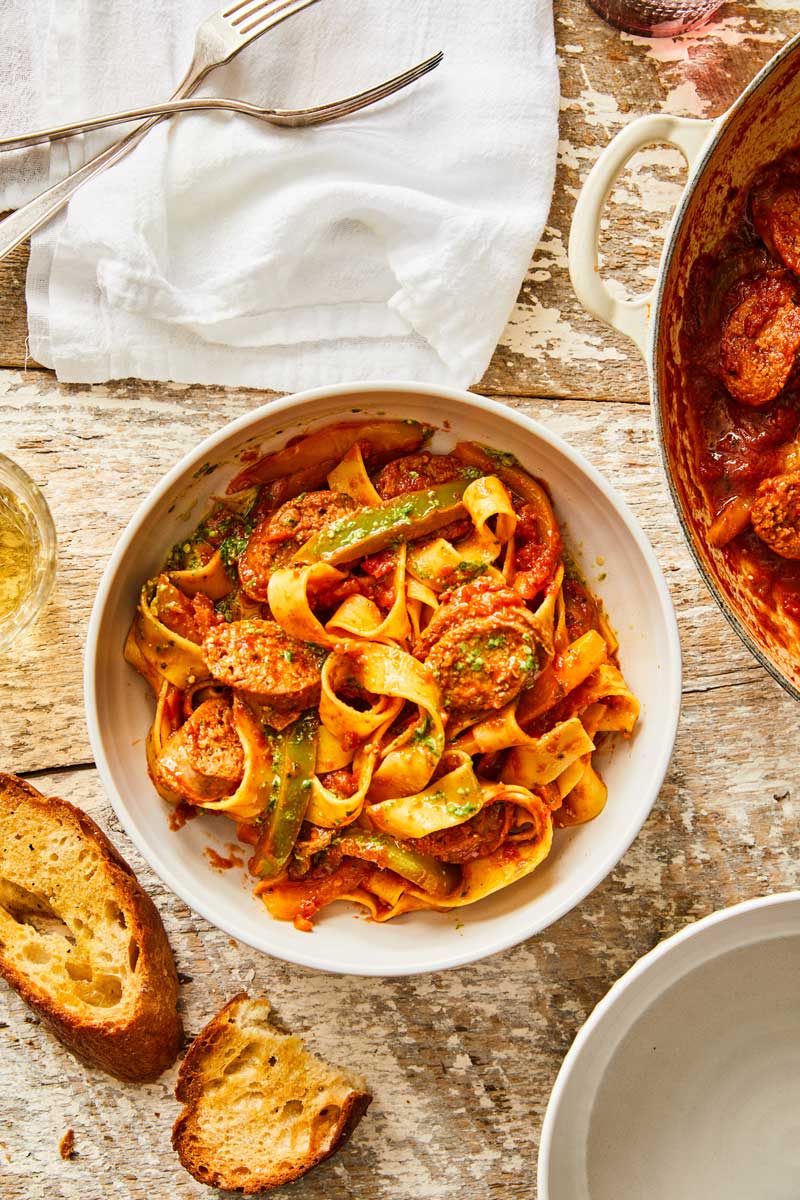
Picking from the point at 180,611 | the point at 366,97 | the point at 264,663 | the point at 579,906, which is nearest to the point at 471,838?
the point at 579,906

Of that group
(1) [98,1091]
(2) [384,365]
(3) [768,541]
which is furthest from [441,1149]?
(2) [384,365]

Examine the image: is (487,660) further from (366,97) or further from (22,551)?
(366,97)

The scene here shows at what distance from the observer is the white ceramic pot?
93.0 inches

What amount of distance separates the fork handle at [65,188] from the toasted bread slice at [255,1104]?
88.1 inches

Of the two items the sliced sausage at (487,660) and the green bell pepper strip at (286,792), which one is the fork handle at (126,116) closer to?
the sliced sausage at (487,660)

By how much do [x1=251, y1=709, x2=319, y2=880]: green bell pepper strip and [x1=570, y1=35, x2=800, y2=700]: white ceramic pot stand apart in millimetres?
1106

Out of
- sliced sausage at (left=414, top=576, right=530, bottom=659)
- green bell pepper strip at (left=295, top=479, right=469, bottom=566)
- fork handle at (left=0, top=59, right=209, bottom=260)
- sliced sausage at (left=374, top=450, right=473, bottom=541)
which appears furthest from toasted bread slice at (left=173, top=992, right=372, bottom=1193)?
fork handle at (left=0, top=59, right=209, bottom=260)

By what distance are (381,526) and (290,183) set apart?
1064 millimetres

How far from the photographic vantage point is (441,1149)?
2945 mm

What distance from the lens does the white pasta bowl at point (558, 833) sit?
2465 mm

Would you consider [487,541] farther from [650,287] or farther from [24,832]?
[24,832]

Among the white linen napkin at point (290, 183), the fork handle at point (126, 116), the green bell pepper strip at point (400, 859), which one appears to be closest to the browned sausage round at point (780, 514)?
the white linen napkin at point (290, 183)

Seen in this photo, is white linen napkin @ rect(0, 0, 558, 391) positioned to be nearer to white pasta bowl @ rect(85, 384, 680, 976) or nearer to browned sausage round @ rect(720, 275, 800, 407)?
white pasta bowl @ rect(85, 384, 680, 976)

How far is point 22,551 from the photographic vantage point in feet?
9.46
